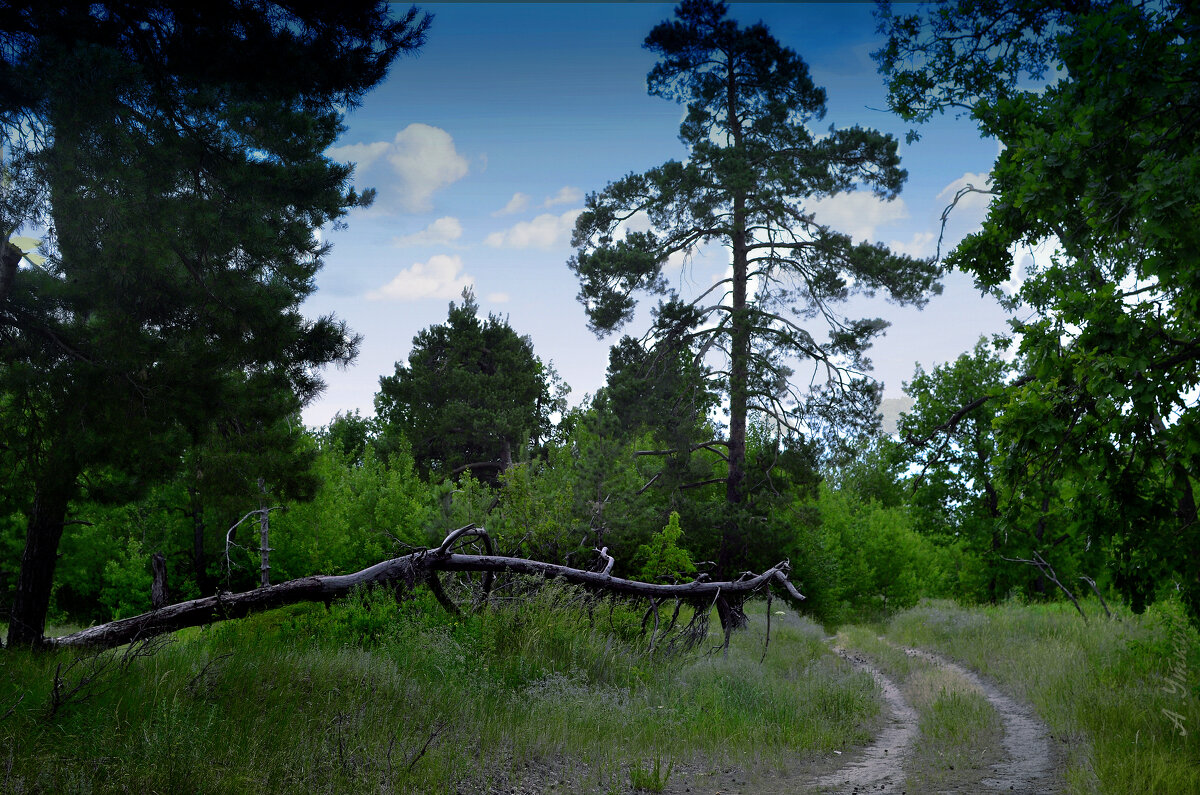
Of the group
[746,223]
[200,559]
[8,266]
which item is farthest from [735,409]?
[200,559]

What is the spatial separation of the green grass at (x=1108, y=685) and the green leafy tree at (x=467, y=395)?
21.9m

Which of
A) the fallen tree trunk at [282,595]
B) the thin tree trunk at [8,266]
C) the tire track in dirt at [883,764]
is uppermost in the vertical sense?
the thin tree trunk at [8,266]

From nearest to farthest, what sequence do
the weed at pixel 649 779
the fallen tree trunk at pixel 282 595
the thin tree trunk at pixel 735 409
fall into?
the weed at pixel 649 779, the fallen tree trunk at pixel 282 595, the thin tree trunk at pixel 735 409

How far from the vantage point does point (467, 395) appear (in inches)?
1391

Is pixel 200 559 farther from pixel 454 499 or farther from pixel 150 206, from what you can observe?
pixel 150 206

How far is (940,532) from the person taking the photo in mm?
33000

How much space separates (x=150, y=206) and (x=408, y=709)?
5.35m

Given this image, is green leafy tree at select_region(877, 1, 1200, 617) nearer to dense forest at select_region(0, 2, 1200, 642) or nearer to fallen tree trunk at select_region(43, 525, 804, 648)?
dense forest at select_region(0, 2, 1200, 642)

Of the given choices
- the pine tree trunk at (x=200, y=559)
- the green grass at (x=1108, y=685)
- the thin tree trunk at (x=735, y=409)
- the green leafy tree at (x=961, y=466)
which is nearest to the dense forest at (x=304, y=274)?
the green grass at (x=1108, y=685)

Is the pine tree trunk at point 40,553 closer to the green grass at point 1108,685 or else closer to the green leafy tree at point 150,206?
the green leafy tree at point 150,206

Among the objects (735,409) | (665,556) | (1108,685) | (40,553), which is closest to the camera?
(40,553)

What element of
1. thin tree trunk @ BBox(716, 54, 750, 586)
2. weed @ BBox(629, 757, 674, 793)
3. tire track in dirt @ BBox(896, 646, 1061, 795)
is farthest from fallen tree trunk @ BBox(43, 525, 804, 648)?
thin tree trunk @ BBox(716, 54, 750, 586)

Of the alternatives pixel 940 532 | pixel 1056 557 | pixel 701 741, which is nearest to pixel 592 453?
pixel 701 741

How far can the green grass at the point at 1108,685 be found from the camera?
20.2ft
